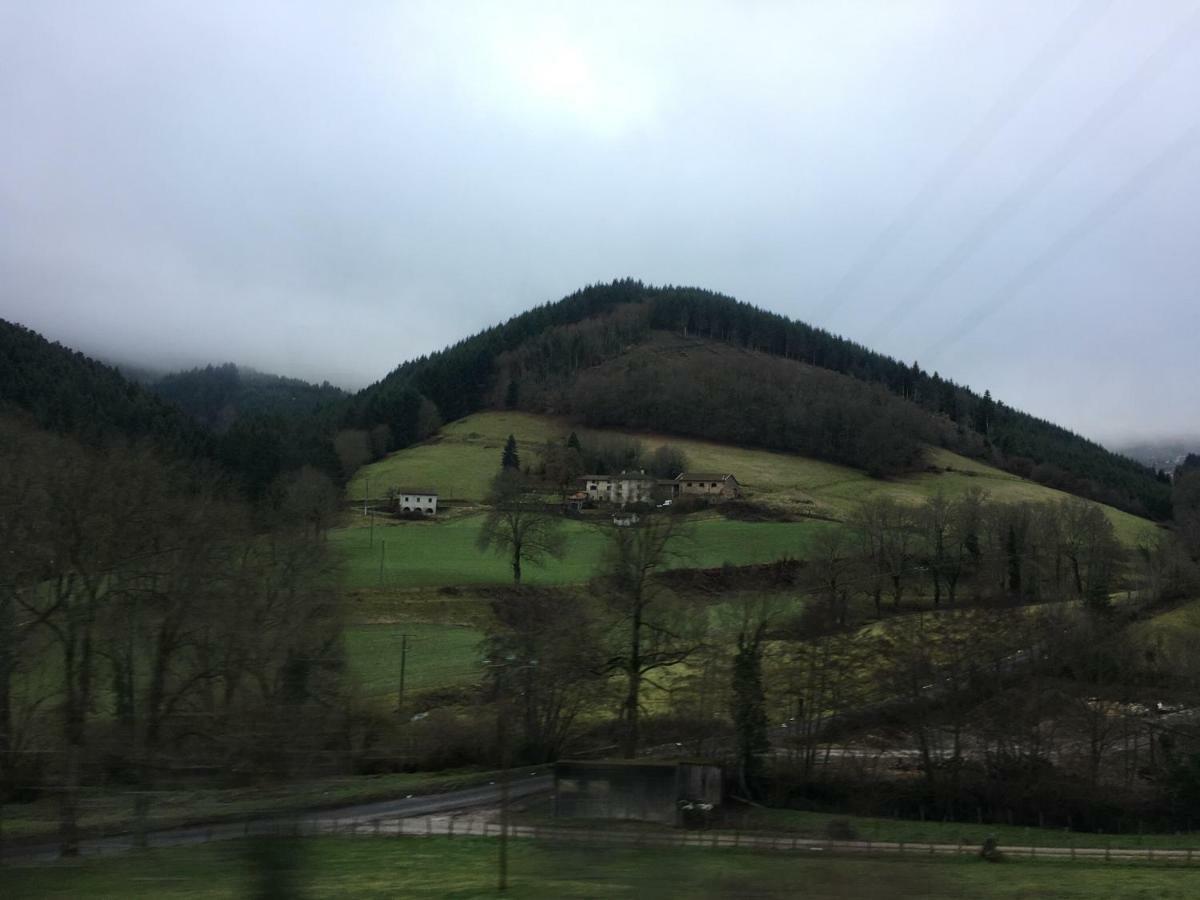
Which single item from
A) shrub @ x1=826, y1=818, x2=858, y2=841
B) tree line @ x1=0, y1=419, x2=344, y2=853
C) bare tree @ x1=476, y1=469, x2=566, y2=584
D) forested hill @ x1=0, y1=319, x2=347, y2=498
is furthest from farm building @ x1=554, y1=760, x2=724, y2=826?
forested hill @ x1=0, y1=319, x2=347, y2=498

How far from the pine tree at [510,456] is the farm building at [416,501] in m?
10.5

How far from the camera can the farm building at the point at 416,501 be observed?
286 ft

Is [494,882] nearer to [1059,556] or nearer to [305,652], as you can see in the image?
[305,652]

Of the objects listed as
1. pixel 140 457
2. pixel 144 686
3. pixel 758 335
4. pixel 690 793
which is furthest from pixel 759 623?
pixel 758 335

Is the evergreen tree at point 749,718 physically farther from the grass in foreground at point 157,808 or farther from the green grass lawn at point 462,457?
the green grass lawn at point 462,457

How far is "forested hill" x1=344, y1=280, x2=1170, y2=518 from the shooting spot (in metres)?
95.8

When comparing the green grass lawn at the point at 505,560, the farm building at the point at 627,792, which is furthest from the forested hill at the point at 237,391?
the farm building at the point at 627,792

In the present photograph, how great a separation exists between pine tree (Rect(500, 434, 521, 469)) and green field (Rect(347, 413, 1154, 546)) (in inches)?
47.0

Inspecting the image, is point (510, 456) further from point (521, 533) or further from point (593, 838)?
point (593, 838)

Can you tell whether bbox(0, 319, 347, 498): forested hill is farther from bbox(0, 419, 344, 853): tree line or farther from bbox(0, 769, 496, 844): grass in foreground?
bbox(0, 769, 496, 844): grass in foreground

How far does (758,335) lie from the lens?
165500mm

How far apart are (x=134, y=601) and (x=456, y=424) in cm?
10600

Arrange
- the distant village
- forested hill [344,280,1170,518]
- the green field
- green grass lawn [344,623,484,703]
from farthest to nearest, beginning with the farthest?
forested hill [344,280,1170,518] < the green field < the distant village < green grass lawn [344,623,484,703]

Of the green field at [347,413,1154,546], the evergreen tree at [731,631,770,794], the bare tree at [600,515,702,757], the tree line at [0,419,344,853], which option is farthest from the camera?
the green field at [347,413,1154,546]
